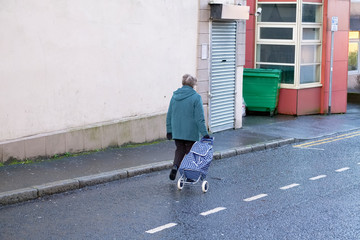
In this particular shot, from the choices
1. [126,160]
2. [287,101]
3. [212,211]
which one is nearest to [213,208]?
[212,211]

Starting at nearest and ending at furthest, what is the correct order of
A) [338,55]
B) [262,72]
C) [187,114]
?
[187,114], [262,72], [338,55]

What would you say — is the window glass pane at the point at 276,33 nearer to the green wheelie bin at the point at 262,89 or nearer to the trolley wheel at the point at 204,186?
the green wheelie bin at the point at 262,89

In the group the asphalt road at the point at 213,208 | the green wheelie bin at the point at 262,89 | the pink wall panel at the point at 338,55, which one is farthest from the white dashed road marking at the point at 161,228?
the pink wall panel at the point at 338,55

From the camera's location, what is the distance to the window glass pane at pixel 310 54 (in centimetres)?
2088

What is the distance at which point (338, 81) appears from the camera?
21.8 metres

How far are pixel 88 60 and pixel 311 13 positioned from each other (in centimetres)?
996

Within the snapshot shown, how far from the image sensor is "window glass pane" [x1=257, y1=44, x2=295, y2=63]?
20672mm

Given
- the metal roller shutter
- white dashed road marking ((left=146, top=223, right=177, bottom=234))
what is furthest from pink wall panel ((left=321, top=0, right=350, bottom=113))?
white dashed road marking ((left=146, top=223, right=177, bottom=234))

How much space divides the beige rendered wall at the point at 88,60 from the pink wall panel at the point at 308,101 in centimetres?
588

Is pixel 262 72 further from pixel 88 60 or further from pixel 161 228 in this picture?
pixel 161 228

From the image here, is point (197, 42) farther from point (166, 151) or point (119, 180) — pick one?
point (119, 180)

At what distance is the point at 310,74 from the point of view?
2125cm

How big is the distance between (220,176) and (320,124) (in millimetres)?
8020

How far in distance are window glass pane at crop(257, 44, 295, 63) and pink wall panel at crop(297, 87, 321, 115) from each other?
3.62ft
